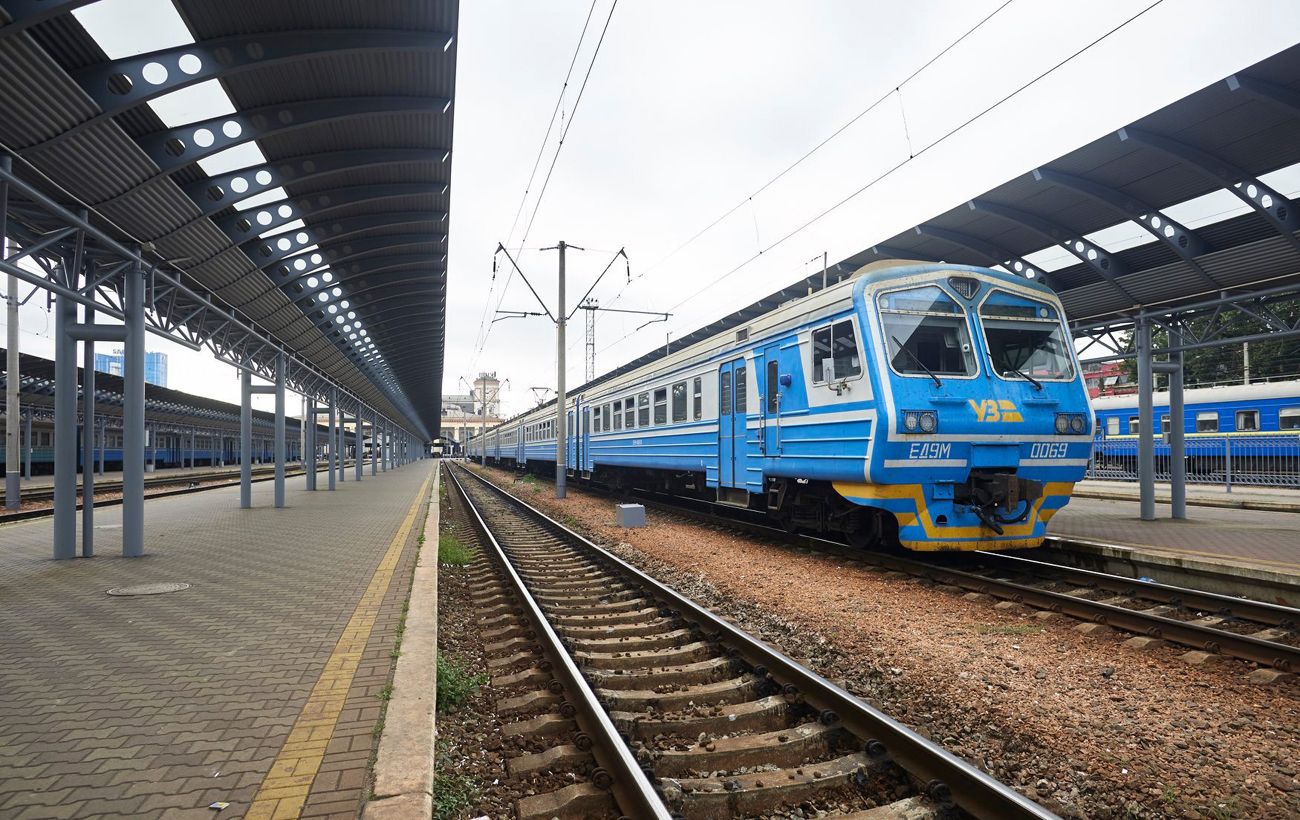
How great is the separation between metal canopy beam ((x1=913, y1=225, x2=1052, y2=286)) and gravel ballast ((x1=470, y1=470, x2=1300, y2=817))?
6288 millimetres

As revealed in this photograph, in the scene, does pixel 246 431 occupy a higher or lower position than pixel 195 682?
higher

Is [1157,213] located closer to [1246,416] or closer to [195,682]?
[195,682]

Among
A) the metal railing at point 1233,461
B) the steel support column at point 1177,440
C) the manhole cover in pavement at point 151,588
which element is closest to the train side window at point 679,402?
the steel support column at point 1177,440

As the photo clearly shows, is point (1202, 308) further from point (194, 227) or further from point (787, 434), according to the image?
point (194, 227)

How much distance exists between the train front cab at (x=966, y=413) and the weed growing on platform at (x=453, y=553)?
5045 millimetres

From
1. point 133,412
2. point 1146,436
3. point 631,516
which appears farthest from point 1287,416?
point 133,412

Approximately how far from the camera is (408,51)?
745 cm

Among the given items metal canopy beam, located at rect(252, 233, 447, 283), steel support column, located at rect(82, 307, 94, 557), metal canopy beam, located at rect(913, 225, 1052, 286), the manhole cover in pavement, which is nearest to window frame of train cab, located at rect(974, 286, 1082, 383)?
metal canopy beam, located at rect(913, 225, 1052, 286)

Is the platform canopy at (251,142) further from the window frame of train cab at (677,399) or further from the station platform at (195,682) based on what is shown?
the window frame of train cab at (677,399)

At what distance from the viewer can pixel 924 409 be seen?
7.99m

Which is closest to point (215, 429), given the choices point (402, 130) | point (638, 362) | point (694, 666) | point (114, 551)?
point (638, 362)

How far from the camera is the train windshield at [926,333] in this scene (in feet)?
27.0

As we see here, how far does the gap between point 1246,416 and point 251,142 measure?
25.8m

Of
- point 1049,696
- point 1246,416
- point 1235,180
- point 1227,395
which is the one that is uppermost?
point 1235,180
